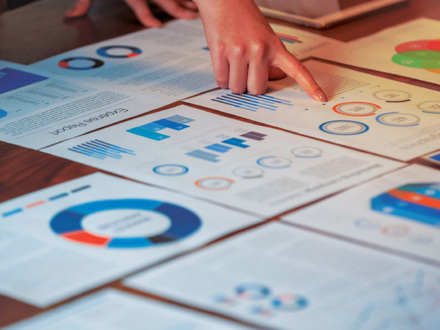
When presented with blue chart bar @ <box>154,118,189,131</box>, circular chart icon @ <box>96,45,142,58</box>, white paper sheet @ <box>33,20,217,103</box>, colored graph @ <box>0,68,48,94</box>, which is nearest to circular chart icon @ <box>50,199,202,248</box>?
blue chart bar @ <box>154,118,189,131</box>

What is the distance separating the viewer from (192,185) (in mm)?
767

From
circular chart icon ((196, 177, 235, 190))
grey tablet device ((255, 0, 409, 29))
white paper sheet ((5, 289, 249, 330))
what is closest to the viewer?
white paper sheet ((5, 289, 249, 330))

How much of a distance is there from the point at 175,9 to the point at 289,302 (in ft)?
3.11

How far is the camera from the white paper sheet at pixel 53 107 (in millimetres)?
936

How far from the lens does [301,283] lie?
590mm

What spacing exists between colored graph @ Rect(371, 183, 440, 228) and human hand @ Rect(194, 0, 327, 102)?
29 cm

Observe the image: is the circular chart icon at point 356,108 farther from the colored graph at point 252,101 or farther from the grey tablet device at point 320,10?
the grey tablet device at point 320,10

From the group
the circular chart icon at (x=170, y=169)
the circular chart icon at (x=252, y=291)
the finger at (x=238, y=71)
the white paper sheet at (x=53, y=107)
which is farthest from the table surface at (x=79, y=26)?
the circular chart icon at (x=252, y=291)

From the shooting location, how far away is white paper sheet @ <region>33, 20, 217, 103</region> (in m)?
1.09

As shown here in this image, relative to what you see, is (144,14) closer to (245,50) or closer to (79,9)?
(79,9)

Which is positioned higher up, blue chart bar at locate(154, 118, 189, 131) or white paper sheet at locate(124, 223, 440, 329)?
blue chart bar at locate(154, 118, 189, 131)

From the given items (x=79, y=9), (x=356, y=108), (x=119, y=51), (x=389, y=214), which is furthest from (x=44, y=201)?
(x=79, y=9)

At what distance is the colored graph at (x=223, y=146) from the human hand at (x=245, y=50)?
15 cm

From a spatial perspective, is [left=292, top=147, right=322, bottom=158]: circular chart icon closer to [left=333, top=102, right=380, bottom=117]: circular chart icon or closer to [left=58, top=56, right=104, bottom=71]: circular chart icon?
[left=333, top=102, right=380, bottom=117]: circular chart icon
